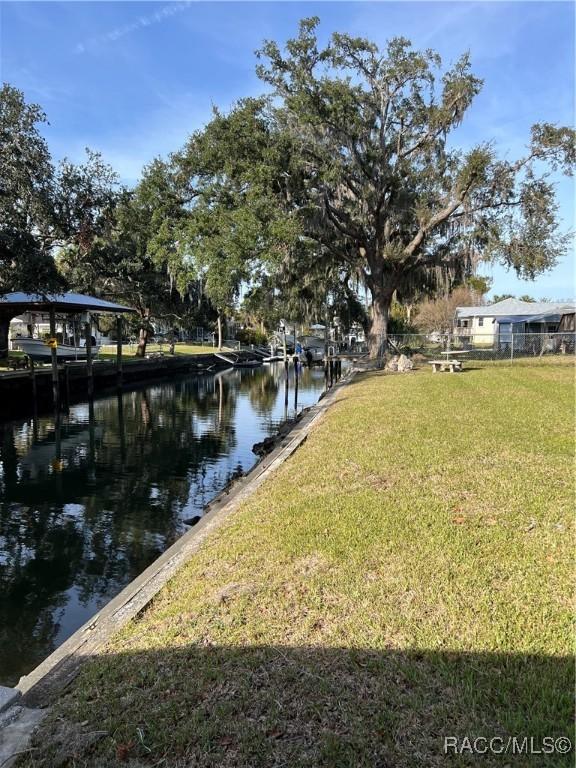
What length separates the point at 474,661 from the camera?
8.67ft

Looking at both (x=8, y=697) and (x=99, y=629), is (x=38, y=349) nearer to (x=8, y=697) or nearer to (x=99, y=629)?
(x=99, y=629)

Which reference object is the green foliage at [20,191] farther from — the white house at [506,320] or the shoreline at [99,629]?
the white house at [506,320]

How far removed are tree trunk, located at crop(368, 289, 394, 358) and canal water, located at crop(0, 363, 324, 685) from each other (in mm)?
5897

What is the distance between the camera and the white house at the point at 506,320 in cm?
4209

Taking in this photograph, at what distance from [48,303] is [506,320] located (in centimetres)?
3764

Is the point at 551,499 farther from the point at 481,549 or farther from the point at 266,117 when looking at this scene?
the point at 266,117

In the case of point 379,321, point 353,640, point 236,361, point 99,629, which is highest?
point 379,321

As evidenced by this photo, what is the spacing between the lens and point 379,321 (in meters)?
24.9

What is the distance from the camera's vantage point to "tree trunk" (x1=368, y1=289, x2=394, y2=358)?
79.4ft

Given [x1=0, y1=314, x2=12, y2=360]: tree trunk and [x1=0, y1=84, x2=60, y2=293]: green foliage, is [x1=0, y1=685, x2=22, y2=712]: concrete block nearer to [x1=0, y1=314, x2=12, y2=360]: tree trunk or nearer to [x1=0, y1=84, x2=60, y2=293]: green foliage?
[x1=0, y1=84, x2=60, y2=293]: green foliage

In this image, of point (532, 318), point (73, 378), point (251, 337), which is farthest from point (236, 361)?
point (532, 318)

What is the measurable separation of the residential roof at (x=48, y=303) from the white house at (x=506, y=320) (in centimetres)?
3076

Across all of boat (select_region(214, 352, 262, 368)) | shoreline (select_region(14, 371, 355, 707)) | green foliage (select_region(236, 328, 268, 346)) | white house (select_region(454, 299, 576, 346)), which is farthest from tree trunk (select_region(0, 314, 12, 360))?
green foliage (select_region(236, 328, 268, 346))

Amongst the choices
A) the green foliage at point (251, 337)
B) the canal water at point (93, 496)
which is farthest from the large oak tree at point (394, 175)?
the green foliage at point (251, 337)
